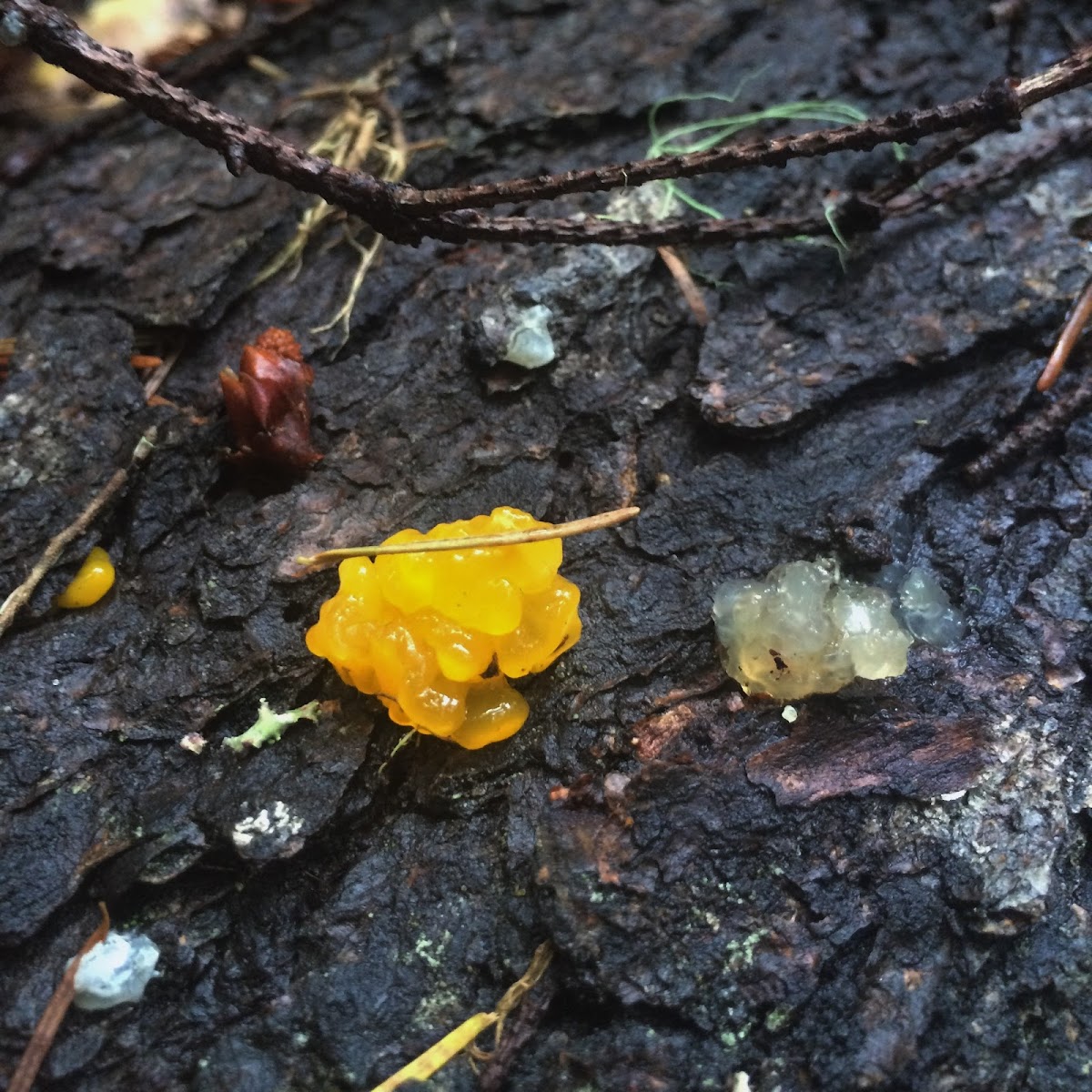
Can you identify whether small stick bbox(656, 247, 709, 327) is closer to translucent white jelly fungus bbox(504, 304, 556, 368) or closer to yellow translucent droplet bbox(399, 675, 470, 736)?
translucent white jelly fungus bbox(504, 304, 556, 368)

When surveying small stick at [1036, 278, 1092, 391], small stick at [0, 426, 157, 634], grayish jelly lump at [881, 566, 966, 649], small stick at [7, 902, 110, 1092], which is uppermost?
small stick at [0, 426, 157, 634]

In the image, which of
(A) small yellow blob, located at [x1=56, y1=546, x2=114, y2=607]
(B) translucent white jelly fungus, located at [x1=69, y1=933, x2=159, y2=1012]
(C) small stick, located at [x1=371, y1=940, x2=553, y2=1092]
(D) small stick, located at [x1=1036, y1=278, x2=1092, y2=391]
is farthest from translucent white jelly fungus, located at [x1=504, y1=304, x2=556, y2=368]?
(B) translucent white jelly fungus, located at [x1=69, y1=933, x2=159, y2=1012]

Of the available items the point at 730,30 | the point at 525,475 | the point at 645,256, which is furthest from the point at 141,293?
the point at 730,30

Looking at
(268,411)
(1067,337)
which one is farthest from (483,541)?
(1067,337)

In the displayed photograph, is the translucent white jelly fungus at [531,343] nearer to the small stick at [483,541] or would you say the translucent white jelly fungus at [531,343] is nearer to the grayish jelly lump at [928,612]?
the small stick at [483,541]

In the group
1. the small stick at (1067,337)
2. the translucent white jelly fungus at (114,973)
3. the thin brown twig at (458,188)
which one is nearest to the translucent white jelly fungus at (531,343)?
the thin brown twig at (458,188)

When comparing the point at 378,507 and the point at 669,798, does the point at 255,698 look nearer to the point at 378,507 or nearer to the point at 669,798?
the point at 378,507

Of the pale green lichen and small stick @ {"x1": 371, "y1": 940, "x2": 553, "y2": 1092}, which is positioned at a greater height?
the pale green lichen
